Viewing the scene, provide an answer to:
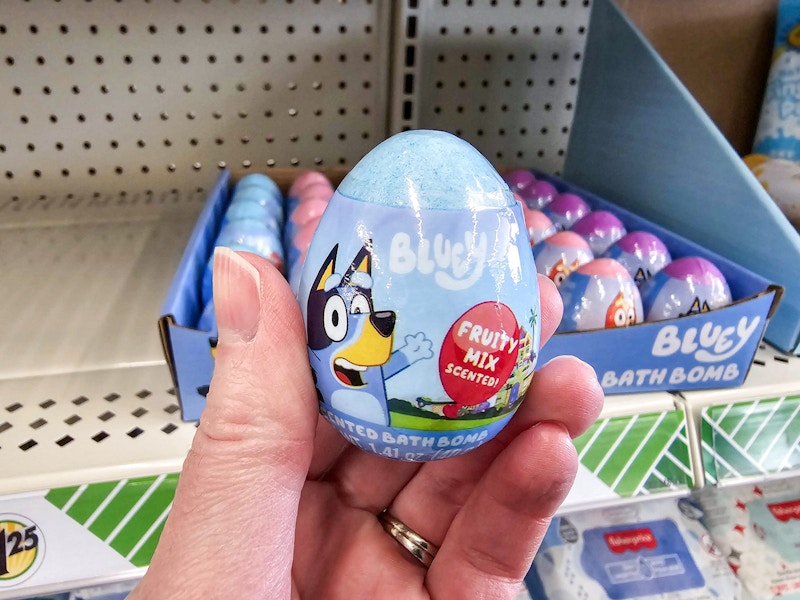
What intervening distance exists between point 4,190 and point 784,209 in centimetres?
161

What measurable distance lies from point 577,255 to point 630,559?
0.50m

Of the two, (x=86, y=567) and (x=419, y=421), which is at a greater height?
(x=419, y=421)

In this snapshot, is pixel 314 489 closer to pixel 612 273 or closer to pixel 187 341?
pixel 187 341

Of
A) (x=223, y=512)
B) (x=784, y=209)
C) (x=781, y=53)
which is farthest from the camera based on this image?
(x=781, y=53)

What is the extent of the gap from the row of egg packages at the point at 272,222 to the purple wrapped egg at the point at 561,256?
0.38 metres

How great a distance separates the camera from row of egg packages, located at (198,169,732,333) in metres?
0.90

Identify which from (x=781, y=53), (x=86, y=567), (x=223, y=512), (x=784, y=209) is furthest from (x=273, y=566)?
(x=781, y=53)

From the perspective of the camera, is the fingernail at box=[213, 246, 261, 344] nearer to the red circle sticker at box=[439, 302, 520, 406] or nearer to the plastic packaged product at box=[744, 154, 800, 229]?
the red circle sticker at box=[439, 302, 520, 406]

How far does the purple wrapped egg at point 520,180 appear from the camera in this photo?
1351 mm

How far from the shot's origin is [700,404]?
83 centimetres

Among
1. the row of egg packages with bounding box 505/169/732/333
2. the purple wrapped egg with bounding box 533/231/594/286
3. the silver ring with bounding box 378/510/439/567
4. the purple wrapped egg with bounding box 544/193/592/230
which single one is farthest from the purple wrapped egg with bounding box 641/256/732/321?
the silver ring with bounding box 378/510/439/567

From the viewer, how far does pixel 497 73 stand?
1450mm

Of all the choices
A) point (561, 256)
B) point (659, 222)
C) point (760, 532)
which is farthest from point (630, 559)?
point (659, 222)

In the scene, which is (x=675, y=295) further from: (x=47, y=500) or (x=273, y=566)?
(x=47, y=500)
